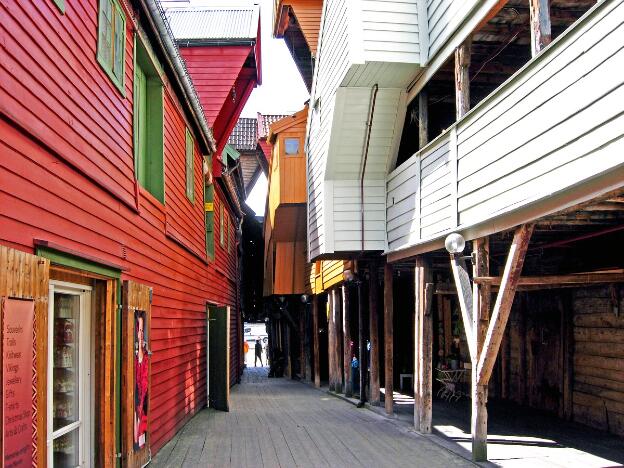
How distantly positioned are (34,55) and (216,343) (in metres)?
10.7

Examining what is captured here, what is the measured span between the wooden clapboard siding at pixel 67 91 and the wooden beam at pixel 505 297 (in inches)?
146

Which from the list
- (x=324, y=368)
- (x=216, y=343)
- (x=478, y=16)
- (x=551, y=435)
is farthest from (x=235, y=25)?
(x=324, y=368)

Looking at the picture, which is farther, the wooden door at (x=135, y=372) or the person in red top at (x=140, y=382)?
the person in red top at (x=140, y=382)

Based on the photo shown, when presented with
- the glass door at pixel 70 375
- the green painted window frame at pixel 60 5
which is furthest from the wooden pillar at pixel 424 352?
the green painted window frame at pixel 60 5

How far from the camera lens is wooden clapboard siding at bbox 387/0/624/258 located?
5.61m

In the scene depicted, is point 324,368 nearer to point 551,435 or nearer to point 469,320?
point 551,435

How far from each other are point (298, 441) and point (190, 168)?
4.72 meters

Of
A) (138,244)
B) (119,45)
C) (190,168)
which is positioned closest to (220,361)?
(190,168)

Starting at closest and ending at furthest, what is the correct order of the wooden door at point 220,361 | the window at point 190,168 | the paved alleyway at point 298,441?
the paved alleyway at point 298,441
the window at point 190,168
the wooden door at point 220,361

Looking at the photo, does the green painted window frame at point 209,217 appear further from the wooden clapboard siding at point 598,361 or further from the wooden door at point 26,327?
the wooden door at point 26,327

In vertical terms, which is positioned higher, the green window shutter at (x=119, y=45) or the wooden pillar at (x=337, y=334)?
the green window shutter at (x=119, y=45)

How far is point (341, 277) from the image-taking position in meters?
16.1

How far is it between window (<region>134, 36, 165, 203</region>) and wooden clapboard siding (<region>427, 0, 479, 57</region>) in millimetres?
3527

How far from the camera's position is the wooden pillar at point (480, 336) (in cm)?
835
